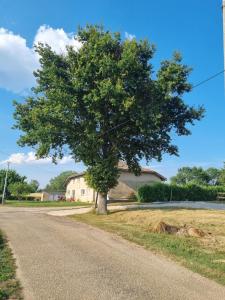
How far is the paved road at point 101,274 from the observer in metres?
8.62

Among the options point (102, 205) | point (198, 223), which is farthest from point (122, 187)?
point (198, 223)

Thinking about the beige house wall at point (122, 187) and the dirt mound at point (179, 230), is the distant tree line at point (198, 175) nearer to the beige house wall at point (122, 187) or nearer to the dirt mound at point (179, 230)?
the beige house wall at point (122, 187)

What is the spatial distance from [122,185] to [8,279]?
1957 inches

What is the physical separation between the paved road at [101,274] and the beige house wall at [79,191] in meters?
44.2

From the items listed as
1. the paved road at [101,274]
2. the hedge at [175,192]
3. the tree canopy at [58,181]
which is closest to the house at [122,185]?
the hedge at [175,192]

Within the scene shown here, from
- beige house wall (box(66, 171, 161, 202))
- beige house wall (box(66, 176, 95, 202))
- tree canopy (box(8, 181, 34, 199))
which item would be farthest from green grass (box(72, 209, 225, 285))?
tree canopy (box(8, 181, 34, 199))

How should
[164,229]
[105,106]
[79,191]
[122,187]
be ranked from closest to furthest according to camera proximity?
[164,229] < [105,106] < [122,187] < [79,191]

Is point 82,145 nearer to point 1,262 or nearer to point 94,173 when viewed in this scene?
point 94,173

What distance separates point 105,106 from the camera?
30125mm

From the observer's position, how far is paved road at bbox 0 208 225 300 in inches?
339

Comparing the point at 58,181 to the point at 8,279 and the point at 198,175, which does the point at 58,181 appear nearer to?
the point at 198,175

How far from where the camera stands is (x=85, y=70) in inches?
1165

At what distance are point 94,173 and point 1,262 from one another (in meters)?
20.6

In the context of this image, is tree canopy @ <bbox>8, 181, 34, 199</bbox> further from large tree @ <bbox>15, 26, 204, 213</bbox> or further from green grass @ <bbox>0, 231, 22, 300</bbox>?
green grass @ <bbox>0, 231, 22, 300</bbox>
